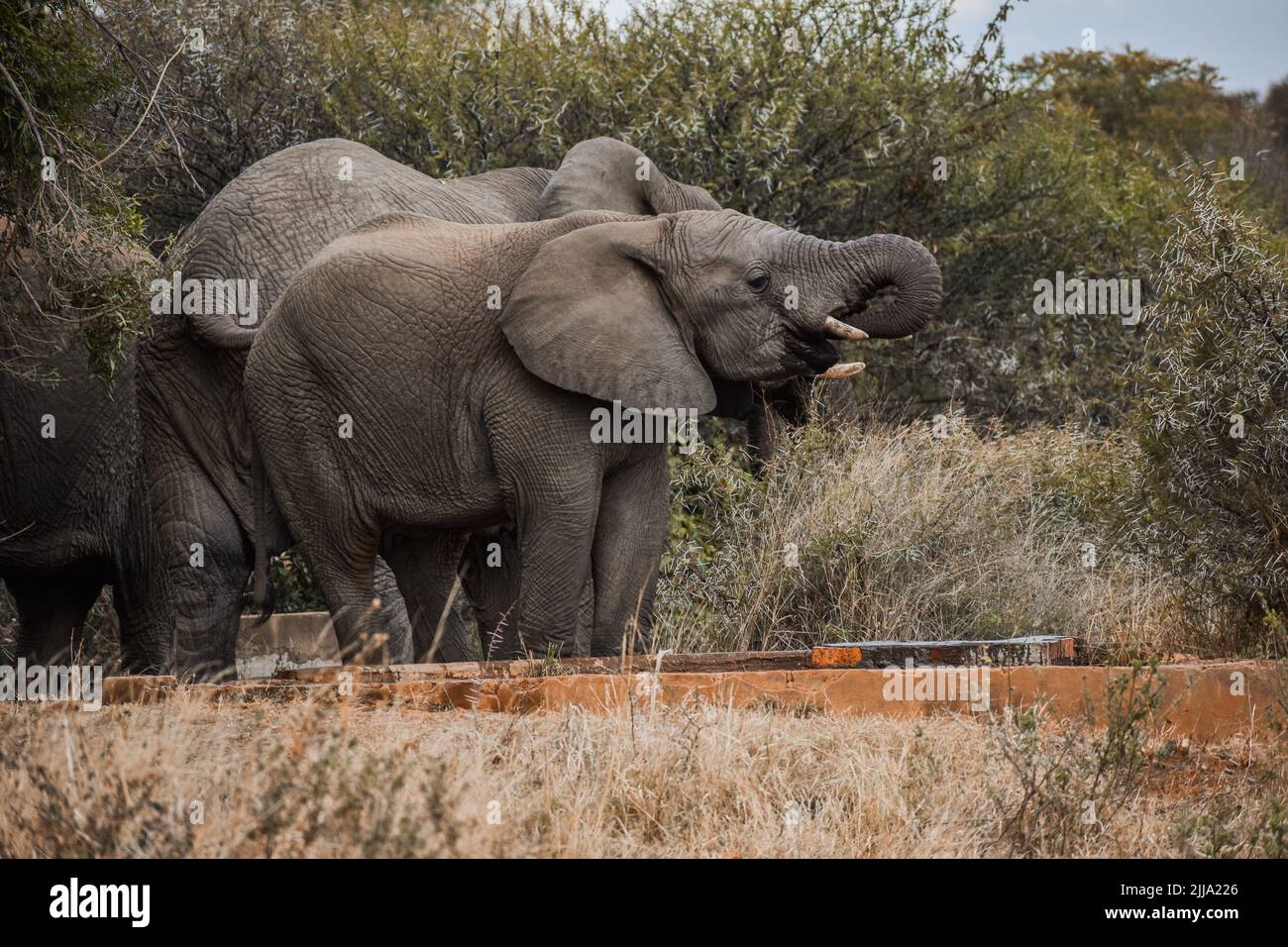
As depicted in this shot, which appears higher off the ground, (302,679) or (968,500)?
(968,500)

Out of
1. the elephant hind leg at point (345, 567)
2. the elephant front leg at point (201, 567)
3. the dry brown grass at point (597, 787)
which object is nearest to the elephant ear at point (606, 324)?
the elephant hind leg at point (345, 567)

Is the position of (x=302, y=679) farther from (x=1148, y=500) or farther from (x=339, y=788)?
(x=1148, y=500)

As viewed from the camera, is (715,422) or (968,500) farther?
(715,422)

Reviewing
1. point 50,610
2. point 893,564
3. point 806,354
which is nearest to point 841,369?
point 806,354

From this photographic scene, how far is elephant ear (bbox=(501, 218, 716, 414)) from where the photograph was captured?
871 cm

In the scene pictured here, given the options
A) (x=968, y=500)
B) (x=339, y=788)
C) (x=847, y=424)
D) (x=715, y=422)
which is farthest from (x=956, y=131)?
(x=339, y=788)

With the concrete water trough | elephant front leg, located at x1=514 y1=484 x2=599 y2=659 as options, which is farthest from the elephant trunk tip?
the concrete water trough

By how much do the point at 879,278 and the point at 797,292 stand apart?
40cm

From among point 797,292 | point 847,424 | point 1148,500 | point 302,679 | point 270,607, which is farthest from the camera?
point 847,424

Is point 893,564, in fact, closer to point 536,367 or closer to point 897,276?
point 897,276

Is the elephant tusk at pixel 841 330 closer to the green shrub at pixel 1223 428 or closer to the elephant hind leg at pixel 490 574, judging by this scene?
the green shrub at pixel 1223 428

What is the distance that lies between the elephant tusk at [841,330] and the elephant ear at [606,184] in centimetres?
215

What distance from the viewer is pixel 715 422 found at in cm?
1473

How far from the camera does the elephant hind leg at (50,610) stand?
11703mm
